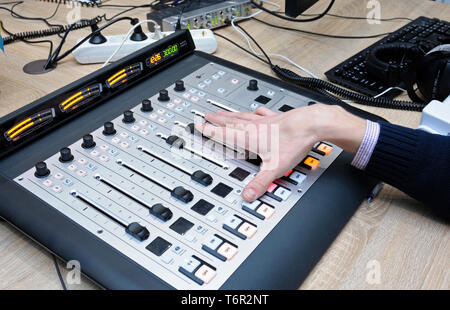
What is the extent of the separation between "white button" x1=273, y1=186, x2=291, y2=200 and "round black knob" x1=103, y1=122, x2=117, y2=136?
12.2 inches

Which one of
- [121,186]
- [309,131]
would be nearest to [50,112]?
[121,186]

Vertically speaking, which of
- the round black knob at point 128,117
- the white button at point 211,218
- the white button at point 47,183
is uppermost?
the round black knob at point 128,117

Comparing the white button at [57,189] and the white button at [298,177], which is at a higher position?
the white button at [57,189]

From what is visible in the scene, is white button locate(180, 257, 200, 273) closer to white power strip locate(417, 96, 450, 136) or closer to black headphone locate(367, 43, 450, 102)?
white power strip locate(417, 96, 450, 136)

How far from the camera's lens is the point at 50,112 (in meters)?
0.75

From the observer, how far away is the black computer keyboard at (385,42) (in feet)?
3.18

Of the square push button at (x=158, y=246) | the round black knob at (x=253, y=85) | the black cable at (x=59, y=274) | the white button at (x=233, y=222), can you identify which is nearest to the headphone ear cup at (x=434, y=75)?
the round black knob at (x=253, y=85)

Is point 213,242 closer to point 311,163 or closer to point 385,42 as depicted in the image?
point 311,163

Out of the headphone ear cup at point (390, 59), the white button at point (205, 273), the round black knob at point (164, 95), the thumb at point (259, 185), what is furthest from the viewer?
the headphone ear cup at point (390, 59)

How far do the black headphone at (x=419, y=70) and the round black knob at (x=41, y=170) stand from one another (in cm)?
74

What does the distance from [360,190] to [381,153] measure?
0.23ft

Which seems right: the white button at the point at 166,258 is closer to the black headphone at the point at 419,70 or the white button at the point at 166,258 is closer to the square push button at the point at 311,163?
the square push button at the point at 311,163

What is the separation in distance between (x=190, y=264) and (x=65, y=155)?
298 mm
